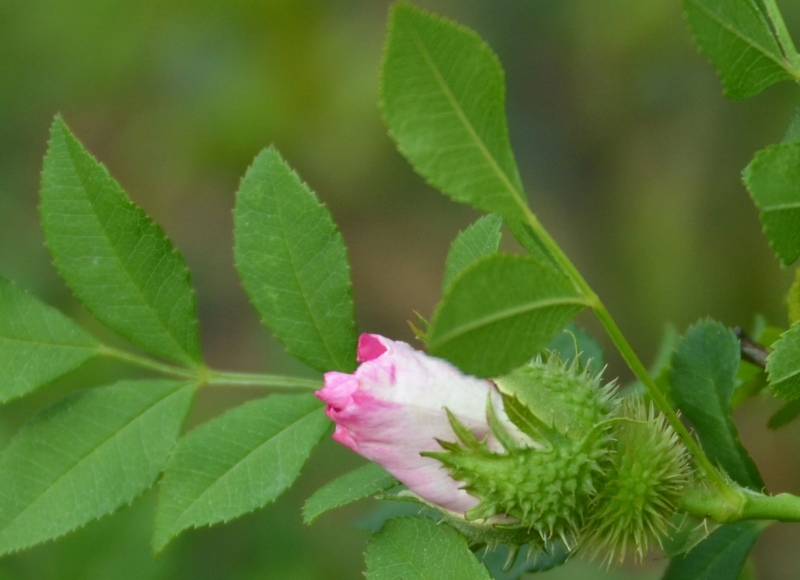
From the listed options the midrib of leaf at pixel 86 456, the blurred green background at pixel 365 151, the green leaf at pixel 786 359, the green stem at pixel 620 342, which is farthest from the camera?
the blurred green background at pixel 365 151

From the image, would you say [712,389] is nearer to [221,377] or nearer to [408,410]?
[408,410]

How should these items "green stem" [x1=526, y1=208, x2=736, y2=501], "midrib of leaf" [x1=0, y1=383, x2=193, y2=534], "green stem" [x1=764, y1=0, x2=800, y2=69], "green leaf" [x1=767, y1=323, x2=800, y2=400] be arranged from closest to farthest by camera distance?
1. "green stem" [x1=526, y1=208, x2=736, y2=501]
2. "green leaf" [x1=767, y1=323, x2=800, y2=400]
3. "green stem" [x1=764, y1=0, x2=800, y2=69]
4. "midrib of leaf" [x1=0, y1=383, x2=193, y2=534]

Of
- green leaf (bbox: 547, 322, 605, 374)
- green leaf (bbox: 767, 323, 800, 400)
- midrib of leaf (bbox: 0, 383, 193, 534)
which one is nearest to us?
green leaf (bbox: 767, 323, 800, 400)

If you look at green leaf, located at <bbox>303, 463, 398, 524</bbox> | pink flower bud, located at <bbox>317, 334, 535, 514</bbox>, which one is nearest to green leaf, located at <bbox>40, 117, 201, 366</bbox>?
green leaf, located at <bbox>303, 463, 398, 524</bbox>

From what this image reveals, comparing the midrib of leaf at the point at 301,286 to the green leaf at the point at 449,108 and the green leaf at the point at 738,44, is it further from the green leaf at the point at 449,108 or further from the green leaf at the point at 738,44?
the green leaf at the point at 738,44

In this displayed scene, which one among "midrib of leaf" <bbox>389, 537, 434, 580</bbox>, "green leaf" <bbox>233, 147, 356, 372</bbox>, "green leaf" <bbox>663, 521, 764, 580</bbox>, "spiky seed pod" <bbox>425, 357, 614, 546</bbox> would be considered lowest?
"green leaf" <bbox>663, 521, 764, 580</bbox>

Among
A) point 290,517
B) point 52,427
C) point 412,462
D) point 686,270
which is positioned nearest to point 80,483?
point 52,427

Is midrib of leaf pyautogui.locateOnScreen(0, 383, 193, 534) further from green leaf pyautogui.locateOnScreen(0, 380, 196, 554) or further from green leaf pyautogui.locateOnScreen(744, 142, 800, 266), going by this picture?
green leaf pyautogui.locateOnScreen(744, 142, 800, 266)

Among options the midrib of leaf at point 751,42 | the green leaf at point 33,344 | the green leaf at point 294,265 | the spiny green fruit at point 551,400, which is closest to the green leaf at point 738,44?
the midrib of leaf at point 751,42
